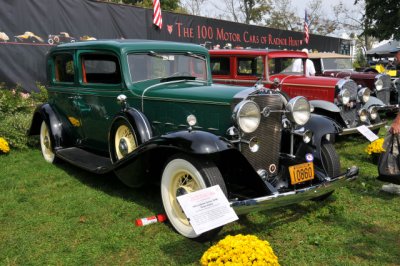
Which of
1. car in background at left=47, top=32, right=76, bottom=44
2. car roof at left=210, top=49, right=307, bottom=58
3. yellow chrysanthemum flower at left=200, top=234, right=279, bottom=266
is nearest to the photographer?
yellow chrysanthemum flower at left=200, top=234, right=279, bottom=266

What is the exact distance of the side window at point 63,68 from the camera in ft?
16.2

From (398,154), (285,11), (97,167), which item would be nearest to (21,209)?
(97,167)

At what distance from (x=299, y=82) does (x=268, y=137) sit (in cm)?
407

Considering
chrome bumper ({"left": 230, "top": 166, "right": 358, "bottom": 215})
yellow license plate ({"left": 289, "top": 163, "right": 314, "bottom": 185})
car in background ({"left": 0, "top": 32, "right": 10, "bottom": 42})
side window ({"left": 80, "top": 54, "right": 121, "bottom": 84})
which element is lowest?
chrome bumper ({"left": 230, "top": 166, "right": 358, "bottom": 215})

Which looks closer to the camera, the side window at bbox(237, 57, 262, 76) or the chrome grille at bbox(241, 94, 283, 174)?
the chrome grille at bbox(241, 94, 283, 174)

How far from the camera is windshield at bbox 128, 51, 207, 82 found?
417 centimetres

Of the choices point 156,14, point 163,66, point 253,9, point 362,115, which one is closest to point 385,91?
point 362,115

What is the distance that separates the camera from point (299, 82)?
719cm

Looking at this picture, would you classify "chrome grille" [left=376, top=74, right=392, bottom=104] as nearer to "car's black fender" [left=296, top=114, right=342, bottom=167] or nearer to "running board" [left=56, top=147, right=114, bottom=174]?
"car's black fender" [left=296, top=114, right=342, bottom=167]

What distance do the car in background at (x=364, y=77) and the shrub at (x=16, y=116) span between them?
20.8ft

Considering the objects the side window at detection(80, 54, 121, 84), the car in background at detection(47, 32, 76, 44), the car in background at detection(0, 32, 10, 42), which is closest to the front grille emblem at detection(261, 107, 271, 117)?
the side window at detection(80, 54, 121, 84)

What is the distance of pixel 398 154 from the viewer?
12.2ft

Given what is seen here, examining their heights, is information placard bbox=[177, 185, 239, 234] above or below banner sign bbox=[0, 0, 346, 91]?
below

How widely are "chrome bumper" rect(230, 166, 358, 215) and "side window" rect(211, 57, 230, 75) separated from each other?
4.42 metres
